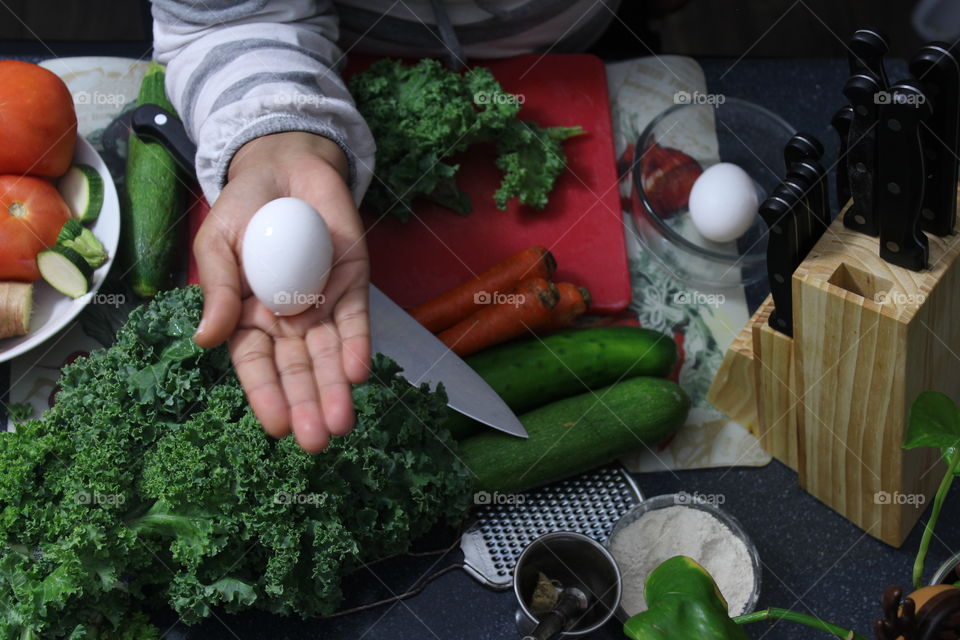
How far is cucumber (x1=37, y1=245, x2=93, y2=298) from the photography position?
1.40 m

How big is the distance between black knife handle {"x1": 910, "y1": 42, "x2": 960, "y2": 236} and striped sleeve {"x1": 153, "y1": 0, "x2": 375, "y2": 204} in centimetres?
74

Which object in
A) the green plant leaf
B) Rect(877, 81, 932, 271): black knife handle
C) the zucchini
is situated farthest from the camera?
the zucchini

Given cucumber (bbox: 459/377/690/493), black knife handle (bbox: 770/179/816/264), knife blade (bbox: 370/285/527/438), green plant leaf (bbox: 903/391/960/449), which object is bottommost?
cucumber (bbox: 459/377/690/493)

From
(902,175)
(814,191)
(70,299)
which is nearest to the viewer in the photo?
(902,175)

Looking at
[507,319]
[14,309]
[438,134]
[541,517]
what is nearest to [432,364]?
[507,319]

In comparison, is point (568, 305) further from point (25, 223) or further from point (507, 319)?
point (25, 223)

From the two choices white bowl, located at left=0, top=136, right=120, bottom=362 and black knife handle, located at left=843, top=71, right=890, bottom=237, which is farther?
white bowl, located at left=0, top=136, right=120, bottom=362

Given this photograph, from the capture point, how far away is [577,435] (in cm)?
140

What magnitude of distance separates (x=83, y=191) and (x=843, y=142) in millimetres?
1082

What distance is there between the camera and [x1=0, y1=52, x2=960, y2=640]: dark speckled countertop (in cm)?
133

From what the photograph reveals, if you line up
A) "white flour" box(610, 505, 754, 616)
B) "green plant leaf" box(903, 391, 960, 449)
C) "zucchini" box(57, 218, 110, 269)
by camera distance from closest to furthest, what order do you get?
1. "green plant leaf" box(903, 391, 960, 449)
2. "white flour" box(610, 505, 754, 616)
3. "zucchini" box(57, 218, 110, 269)

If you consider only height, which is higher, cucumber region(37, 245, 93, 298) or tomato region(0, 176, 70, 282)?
tomato region(0, 176, 70, 282)

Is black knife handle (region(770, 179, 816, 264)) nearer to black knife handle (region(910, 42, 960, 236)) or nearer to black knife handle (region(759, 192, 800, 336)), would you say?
black knife handle (region(759, 192, 800, 336))

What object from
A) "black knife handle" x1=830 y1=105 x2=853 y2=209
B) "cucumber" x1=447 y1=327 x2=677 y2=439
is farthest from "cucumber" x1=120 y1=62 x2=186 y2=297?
"black knife handle" x1=830 y1=105 x2=853 y2=209
